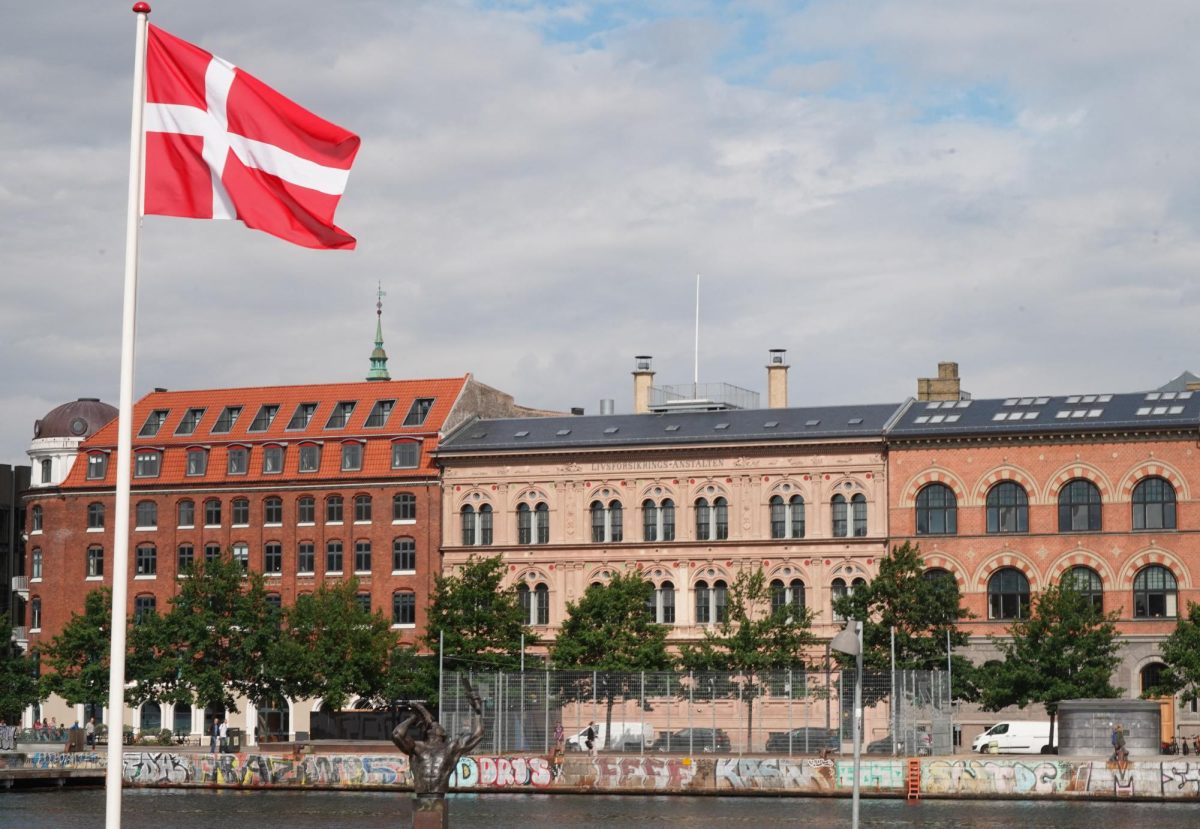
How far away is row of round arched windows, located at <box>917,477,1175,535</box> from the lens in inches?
3679

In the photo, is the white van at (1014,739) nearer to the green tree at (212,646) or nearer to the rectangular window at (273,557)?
the green tree at (212,646)

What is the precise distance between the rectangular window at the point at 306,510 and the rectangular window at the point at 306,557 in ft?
3.90

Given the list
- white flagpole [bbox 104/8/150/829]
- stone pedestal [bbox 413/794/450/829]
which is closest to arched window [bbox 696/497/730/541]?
stone pedestal [bbox 413/794/450/829]

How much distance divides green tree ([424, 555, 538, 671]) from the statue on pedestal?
190 ft

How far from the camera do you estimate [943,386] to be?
4190 inches

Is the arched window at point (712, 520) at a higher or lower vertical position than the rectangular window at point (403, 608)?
higher

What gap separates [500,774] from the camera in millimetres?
80625

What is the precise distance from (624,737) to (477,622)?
17225 mm

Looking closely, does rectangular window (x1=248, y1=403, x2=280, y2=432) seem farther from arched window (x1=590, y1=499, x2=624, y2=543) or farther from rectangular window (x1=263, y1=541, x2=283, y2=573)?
arched window (x1=590, y1=499, x2=624, y2=543)

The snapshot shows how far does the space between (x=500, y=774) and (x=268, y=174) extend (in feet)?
193

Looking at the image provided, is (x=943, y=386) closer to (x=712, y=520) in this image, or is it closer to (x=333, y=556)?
(x=712, y=520)

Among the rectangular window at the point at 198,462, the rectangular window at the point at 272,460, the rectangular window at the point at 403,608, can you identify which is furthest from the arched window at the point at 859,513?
the rectangular window at the point at 198,462

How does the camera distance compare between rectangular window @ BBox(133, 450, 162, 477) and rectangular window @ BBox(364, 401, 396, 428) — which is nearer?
rectangular window @ BBox(364, 401, 396, 428)

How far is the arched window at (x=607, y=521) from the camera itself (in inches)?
4104
